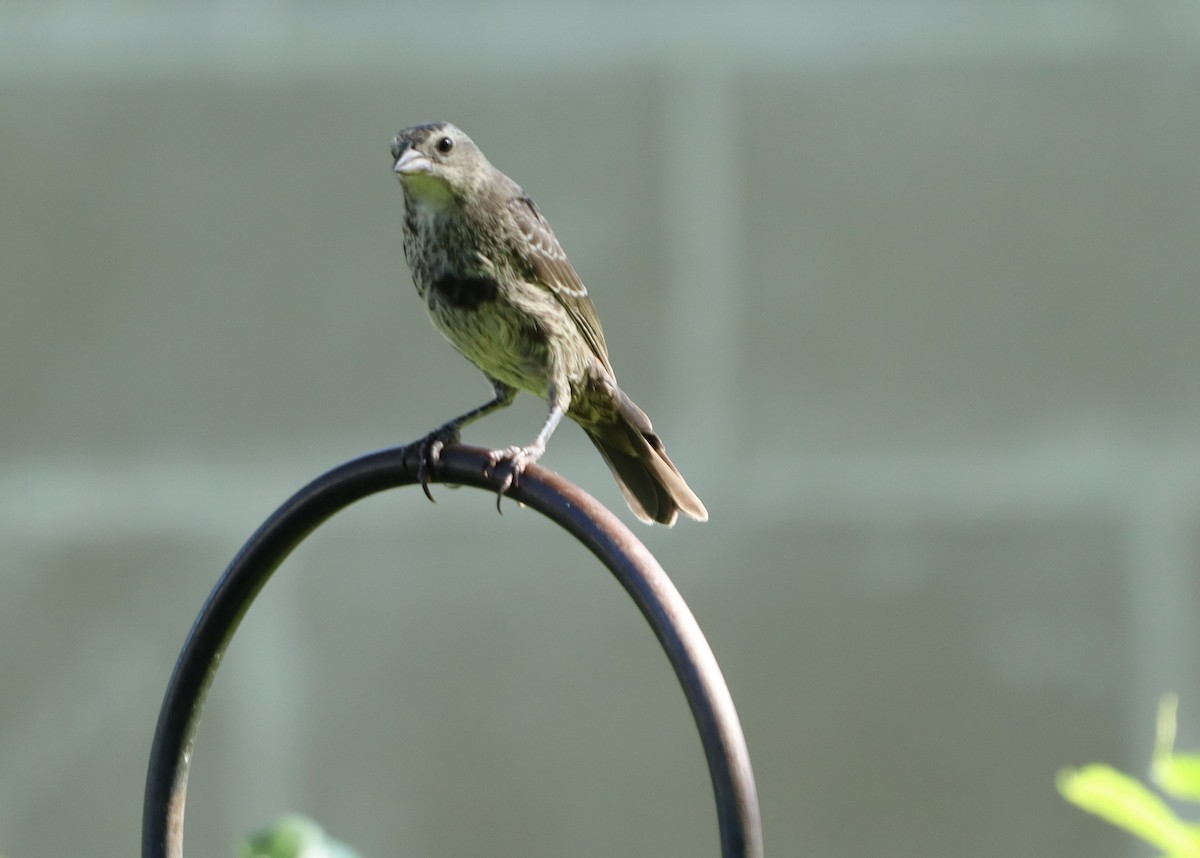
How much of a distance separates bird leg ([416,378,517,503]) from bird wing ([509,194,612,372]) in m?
0.20

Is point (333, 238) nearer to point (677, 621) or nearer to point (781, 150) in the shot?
point (781, 150)

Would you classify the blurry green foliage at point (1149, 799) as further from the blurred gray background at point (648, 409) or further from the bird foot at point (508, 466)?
the blurred gray background at point (648, 409)

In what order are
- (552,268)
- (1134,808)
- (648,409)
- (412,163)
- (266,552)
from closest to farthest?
(1134,808), (266,552), (412,163), (552,268), (648,409)

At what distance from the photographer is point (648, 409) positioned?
363 centimetres

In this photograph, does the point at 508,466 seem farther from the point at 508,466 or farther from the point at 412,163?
the point at 412,163

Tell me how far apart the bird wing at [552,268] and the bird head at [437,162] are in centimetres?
9

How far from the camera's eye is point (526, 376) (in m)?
2.43

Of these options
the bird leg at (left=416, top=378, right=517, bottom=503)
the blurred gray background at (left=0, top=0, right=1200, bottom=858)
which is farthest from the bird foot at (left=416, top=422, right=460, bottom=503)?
the blurred gray background at (left=0, top=0, right=1200, bottom=858)

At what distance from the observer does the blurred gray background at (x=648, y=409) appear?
367 cm

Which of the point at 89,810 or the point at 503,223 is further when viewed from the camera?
the point at 89,810

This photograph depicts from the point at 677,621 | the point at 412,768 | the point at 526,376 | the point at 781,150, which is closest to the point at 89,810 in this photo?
the point at 412,768

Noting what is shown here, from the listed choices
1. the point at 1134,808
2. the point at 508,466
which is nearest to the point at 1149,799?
the point at 1134,808

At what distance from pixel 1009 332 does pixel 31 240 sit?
7.62 feet

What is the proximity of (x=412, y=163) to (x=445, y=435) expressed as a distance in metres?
0.40
